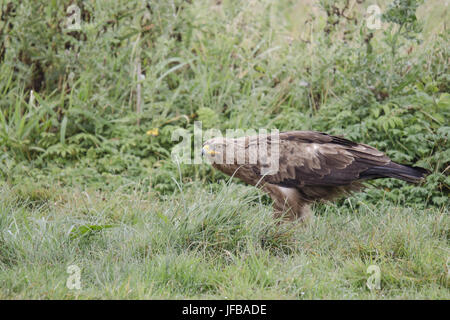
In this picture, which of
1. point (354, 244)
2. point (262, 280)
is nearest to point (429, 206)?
point (354, 244)

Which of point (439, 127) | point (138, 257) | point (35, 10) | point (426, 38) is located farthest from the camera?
point (426, 38)

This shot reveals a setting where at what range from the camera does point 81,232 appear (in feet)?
14.5

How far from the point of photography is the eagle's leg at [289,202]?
5230 millimetres

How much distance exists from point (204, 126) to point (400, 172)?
8.58 feet

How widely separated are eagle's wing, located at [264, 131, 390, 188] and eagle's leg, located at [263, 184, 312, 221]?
0.06 metres

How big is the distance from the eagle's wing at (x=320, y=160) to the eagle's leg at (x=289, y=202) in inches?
2.5

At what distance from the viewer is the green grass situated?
3.73 metres

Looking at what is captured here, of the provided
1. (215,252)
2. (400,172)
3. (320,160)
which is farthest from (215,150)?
(400,172)

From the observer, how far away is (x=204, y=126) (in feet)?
22.5

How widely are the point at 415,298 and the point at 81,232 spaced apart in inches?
96.7

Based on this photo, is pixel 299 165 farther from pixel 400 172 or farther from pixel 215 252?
pixel 215 252

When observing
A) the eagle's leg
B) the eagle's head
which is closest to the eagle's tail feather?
the eagle's leg

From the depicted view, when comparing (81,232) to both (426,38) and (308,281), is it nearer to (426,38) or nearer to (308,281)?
(308,281)

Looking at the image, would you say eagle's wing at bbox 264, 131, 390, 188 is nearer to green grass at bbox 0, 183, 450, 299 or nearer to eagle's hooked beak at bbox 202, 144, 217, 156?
green grass at bbox 0, 183, 450, 299
